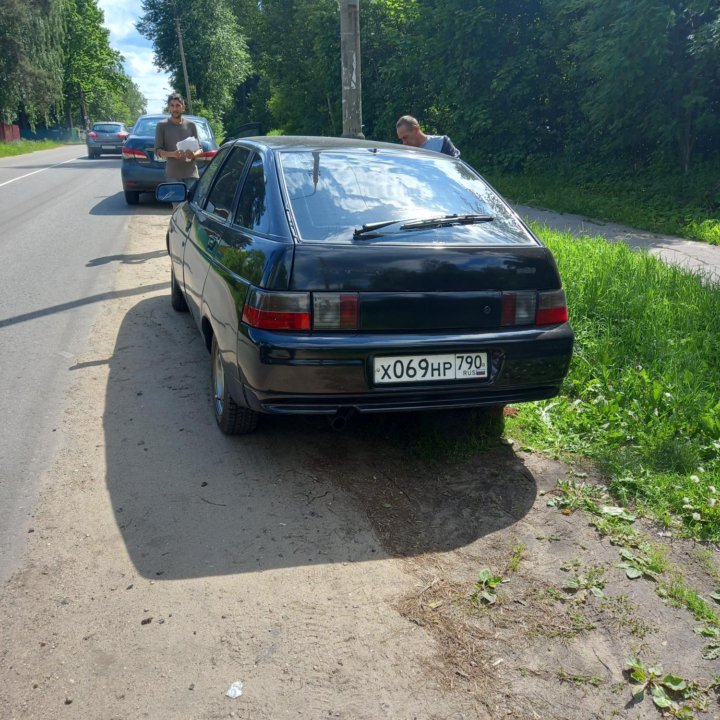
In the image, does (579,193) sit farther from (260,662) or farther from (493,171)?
(260,662)

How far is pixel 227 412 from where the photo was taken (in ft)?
13.5

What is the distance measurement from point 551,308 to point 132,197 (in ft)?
41.4

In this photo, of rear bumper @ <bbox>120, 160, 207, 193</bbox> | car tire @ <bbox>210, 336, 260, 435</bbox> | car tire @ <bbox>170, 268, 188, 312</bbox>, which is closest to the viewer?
car tire @ <bbox>210, 336, 260, 435</bbox>

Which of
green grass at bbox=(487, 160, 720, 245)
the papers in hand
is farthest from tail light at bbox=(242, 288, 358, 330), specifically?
green grass at bbox=(487, 160, 720, 245)

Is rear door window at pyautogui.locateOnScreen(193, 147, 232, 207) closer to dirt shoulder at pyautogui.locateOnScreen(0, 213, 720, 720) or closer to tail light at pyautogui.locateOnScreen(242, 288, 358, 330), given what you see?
dirt shoulder at pyautogui.locateOnScreen(0, 213, 720, 720)

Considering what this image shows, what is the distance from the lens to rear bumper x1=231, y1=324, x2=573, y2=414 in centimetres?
341

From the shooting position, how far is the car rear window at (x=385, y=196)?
3.70 m

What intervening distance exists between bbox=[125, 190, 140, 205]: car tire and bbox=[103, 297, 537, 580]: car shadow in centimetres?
1063

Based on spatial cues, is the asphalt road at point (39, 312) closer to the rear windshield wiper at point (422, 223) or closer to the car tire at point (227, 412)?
the car tire at point (227, 412)

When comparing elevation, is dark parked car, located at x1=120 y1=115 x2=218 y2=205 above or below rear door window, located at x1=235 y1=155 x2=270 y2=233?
below

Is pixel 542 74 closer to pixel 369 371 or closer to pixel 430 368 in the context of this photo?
pixel 430 368

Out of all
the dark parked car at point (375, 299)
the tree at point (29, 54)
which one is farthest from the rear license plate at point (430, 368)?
the tree at point (29, 54)

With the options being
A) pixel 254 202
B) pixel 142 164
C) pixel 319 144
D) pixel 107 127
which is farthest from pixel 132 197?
pixel 107 127

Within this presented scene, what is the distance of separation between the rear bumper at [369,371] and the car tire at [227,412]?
0.28 meters
